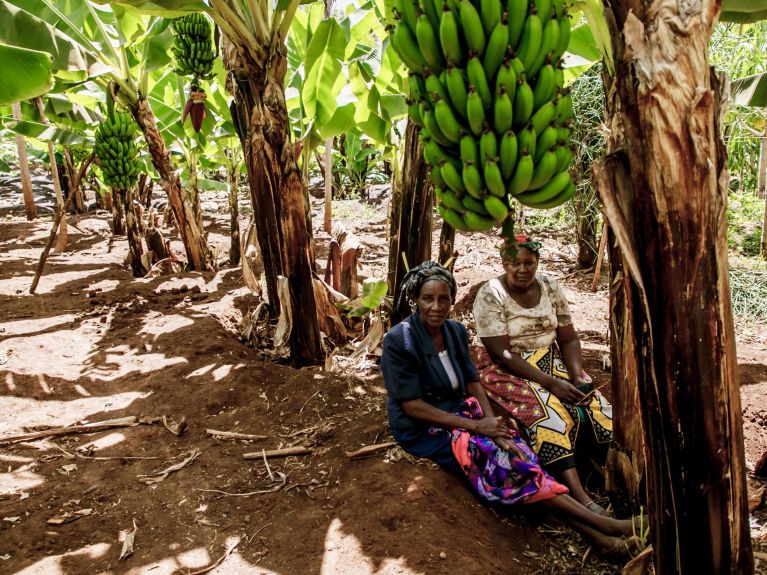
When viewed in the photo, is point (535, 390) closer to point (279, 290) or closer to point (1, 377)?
point (279, 290)

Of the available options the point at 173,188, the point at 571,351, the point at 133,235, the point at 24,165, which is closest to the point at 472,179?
the point at 571,351

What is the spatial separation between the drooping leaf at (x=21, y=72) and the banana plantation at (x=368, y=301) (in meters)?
Result: 0.01

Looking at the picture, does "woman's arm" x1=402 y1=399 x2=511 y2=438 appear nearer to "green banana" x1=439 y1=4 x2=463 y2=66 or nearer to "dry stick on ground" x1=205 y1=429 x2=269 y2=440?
"dry stick on ground" x1=205 y1=429 x2=269 y2=440

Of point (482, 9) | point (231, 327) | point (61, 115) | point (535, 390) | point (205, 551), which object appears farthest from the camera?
point (61, 115)

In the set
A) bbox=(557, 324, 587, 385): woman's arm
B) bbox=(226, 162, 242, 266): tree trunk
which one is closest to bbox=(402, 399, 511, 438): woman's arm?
bbox=(557, 324, 587, 385): woman's arm

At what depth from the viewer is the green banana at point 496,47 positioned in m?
1.46

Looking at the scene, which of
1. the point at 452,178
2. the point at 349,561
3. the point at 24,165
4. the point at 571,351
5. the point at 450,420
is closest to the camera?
the point at 452,178

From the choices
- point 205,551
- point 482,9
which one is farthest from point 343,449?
point 482,9

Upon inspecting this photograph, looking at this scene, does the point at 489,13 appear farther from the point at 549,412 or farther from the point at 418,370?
the point at 549,412

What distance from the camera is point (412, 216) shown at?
369 centimetres

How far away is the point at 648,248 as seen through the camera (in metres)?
1.39

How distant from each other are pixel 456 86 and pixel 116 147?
531cm

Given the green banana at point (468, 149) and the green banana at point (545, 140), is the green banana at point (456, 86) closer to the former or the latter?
the green banana at point (468, 149)

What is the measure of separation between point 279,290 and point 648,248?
303 centimetres
